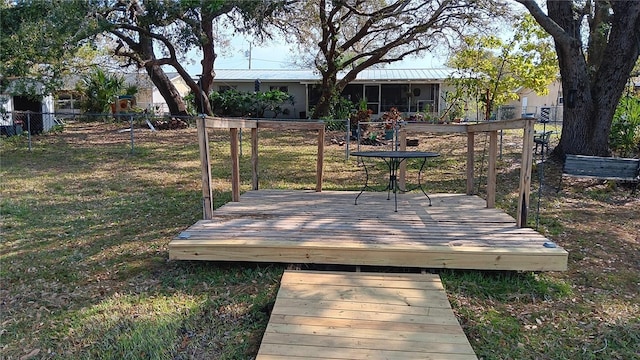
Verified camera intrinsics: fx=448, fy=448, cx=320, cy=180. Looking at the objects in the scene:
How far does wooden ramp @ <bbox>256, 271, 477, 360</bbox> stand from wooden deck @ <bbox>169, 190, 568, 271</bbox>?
177 millimetres

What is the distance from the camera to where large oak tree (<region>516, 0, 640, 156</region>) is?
7.42 meters

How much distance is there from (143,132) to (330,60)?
25.8 feet

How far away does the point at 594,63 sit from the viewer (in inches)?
336

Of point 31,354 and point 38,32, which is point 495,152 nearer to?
point 31,354

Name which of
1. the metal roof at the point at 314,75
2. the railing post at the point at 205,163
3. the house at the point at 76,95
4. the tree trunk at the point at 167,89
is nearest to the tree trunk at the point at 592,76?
the railing post at the point at 205,163

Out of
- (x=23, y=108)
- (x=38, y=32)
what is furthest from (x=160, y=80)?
(x=38, y=32)

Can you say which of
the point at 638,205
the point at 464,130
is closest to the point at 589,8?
the point at 638,205

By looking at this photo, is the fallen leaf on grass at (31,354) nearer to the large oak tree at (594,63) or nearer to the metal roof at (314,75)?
the large oak tree at (594,63)

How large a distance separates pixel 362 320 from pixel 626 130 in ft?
27.2

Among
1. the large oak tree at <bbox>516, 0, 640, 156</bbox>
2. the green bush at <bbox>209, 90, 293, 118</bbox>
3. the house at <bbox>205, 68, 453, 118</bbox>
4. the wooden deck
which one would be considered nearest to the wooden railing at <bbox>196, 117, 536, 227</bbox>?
the wooden deck

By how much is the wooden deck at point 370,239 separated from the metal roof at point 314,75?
1788 centimetres

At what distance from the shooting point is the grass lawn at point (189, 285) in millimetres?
2812

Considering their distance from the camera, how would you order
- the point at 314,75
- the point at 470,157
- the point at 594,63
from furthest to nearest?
1. the point at 314,75
2. the point at 594,63
3. the point at 470,157

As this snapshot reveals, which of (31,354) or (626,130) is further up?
(626,130)
